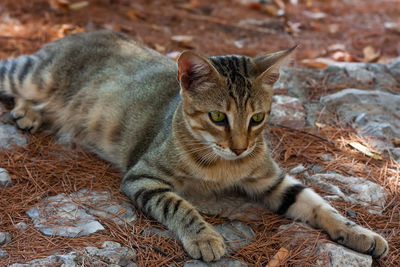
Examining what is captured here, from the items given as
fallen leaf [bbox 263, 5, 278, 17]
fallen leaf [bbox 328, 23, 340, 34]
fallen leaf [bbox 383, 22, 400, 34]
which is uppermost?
fallen leaf [bbox 263, 5, 278, 17]

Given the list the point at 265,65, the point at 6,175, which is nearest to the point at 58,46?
the point at 6,175

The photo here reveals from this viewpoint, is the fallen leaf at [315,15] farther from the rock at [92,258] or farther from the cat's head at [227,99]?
the rock at [92,258]

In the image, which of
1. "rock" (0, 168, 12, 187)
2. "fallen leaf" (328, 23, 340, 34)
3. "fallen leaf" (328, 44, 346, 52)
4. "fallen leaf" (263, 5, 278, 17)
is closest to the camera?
"rock" (0, 168, 12, 187)

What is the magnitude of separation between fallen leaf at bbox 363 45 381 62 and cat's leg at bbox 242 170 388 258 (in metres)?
3.34

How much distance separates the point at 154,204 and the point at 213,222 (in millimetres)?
441

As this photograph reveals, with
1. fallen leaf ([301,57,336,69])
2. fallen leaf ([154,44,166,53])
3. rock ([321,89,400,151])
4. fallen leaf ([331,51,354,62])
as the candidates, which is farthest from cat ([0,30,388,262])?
fallen leaf ([331,51,354,62])

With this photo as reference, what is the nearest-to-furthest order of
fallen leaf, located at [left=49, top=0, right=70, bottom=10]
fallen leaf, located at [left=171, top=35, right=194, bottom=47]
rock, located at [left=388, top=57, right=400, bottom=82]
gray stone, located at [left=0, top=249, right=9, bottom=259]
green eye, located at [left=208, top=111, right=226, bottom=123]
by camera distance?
gray stone, located at [left=0, top=249, right=9, bottom=259]
green eye, located at [left=208, top=111, right=226, bottom=123]
rock, located at [left=388, top=57, right=400, bottom=82]
fallen leaf, located at [left=171, top=35, right=194, bottom=47]
fallen leaf, located at [left=49, top=0, right=70, bottom=10]

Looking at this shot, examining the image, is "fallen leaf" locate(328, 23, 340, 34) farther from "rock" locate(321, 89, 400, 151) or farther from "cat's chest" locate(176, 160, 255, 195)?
"cat's chest" locate(176, 160, 255, 195)

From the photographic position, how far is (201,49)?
20.3ft

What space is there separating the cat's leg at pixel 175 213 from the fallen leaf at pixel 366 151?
1.85m

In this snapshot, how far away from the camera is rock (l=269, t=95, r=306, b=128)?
453 cm

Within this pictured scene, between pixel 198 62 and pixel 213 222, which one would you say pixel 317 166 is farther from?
pixel 198 62

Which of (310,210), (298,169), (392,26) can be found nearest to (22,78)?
(298,169)

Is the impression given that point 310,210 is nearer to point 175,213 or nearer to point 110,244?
point 175,213
